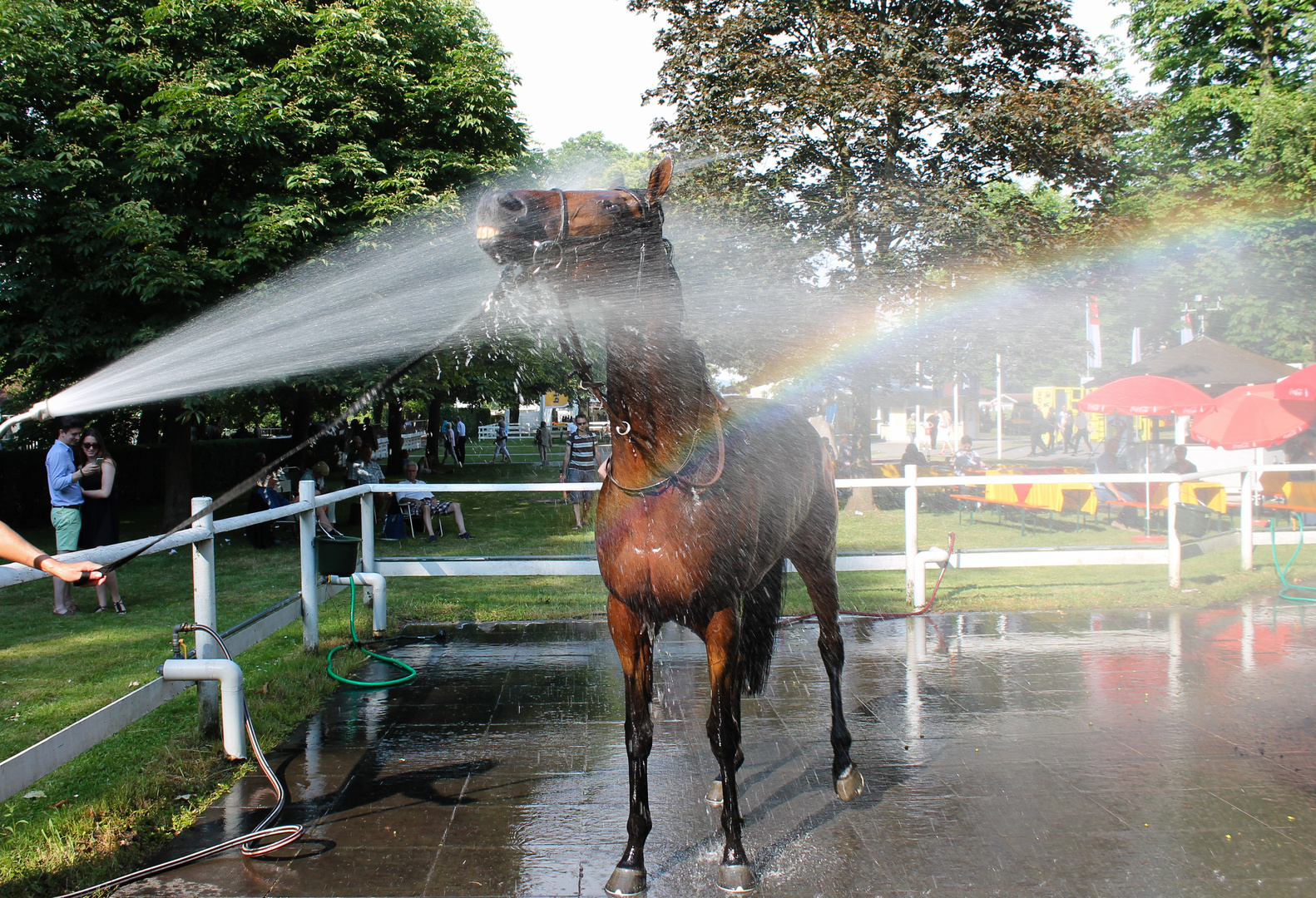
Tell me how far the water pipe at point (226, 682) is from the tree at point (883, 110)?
12.5 meters

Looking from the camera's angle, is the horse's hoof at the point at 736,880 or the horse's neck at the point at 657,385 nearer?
the horse's neck at the point at 657,385

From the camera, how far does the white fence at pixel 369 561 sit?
11.1 ft

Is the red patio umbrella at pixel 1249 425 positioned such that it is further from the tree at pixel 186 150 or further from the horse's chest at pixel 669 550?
the horse's chest at pixel 669 550

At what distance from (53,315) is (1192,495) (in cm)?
1534

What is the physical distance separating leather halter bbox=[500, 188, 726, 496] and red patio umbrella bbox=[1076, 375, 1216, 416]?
43.7ft

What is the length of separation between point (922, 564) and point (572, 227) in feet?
20.8

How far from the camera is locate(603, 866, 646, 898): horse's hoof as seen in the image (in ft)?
10.4

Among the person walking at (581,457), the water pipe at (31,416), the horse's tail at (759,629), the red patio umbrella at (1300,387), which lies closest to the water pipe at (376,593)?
the horse's tail at (759,629)

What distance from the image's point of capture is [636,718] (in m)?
3.43

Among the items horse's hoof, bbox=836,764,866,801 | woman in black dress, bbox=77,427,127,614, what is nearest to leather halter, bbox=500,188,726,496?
horse's hoof, bbox=836,764,866,801

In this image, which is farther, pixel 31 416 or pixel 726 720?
pixel 726 720

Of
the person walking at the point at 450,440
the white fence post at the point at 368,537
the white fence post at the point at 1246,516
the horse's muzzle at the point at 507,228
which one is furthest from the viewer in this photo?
the person walking at the point at 450,440

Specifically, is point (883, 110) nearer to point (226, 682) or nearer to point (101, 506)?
point (101, 506)

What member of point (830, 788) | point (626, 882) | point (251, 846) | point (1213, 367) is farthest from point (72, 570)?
point (1213, 367)
